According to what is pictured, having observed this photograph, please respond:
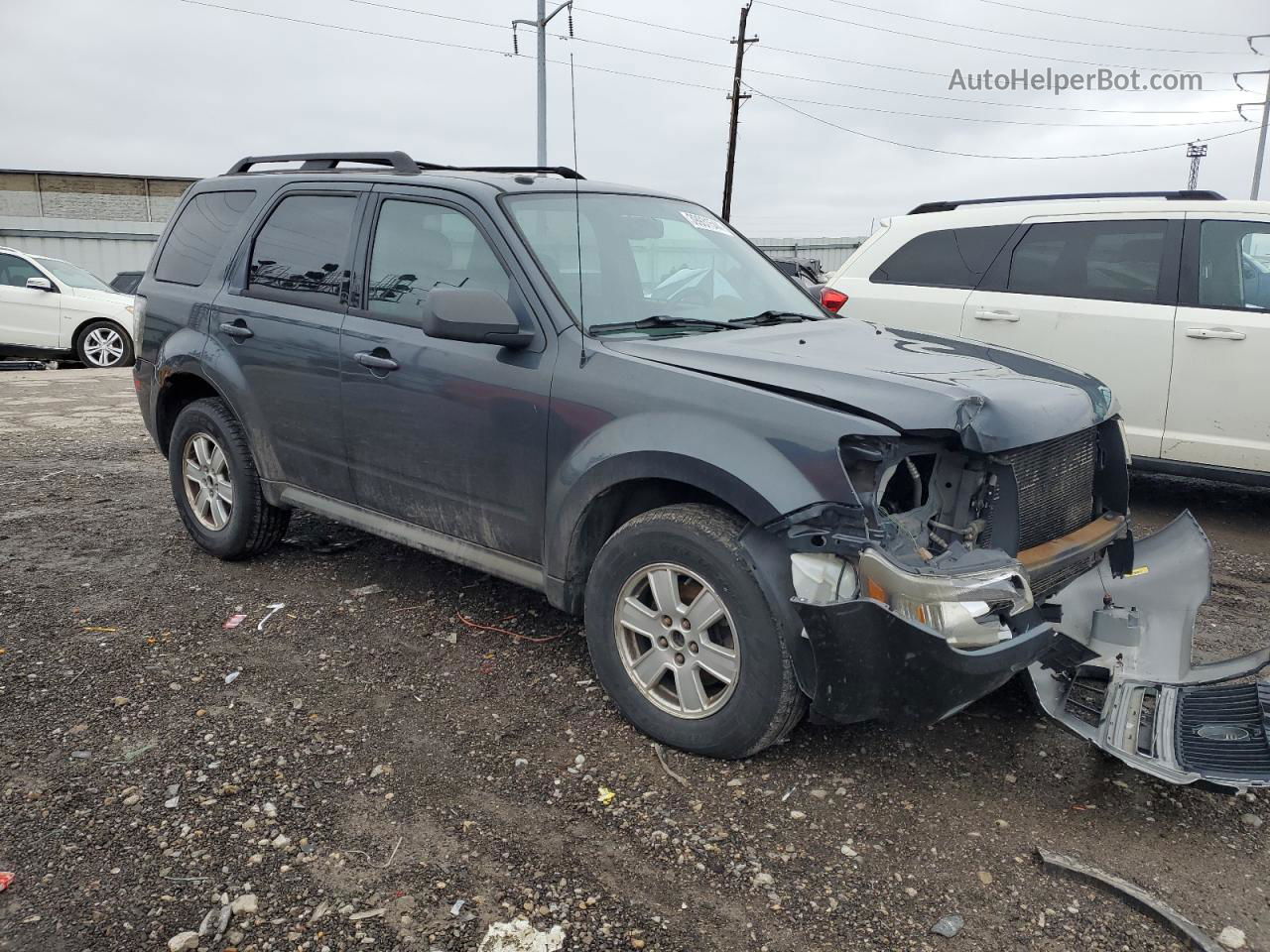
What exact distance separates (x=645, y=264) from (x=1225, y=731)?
8.59ft

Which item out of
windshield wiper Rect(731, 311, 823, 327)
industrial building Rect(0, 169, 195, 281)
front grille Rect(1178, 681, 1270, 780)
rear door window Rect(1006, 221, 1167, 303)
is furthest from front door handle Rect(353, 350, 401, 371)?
industrial building Rect(0, 169, 195, 281)

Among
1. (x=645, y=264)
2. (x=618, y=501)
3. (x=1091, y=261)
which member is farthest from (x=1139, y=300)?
(x=618, y=501)

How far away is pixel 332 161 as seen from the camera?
15.7 ft

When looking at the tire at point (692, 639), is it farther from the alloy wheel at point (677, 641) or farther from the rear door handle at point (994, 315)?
the rear door handle at point (994, 315)

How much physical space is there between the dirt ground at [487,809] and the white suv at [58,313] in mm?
10543

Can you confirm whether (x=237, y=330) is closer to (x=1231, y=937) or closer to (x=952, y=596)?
(x=952, y=596)

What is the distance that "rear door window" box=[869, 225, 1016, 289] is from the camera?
6.66 metres

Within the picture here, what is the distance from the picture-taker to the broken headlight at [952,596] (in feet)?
8.94

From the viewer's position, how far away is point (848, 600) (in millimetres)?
2748

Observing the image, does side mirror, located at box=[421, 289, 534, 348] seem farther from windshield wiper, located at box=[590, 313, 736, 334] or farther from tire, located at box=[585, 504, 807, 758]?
tire, located at box=[585, 504, 807, 758]

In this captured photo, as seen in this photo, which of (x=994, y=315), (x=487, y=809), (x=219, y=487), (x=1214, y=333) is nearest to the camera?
(x=487, y=809)

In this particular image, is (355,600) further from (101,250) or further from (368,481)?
(101,250)

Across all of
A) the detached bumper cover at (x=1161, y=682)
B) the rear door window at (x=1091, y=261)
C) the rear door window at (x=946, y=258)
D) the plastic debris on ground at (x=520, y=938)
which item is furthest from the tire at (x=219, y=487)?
→ the rear door window at (x=1091, y=261)

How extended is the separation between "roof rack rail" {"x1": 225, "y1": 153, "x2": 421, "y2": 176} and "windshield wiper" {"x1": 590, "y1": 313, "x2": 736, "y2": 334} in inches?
52.2
